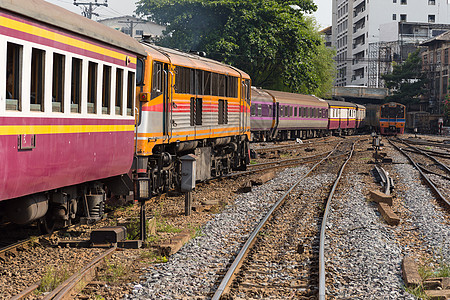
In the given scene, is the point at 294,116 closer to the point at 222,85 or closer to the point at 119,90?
the point at 222,85

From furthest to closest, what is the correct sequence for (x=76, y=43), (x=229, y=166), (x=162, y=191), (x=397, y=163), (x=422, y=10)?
(x=422, y=10)
(x=397, y=163)
(x=229, y=166)
(x=162, y=191)
(x=76, y=43)

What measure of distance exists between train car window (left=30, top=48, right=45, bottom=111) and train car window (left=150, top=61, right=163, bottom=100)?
449 centimetres

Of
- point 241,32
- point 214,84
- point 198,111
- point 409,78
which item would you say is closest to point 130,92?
point 198,111

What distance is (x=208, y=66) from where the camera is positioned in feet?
49.8

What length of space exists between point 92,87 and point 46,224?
2.07 metres

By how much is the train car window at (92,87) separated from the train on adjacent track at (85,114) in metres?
0.02

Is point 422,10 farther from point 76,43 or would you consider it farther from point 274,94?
point 76,43

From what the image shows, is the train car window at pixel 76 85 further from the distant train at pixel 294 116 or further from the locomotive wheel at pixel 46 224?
the distant train at pixel 294 116

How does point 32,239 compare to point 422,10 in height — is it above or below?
below

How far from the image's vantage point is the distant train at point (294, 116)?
115 ft

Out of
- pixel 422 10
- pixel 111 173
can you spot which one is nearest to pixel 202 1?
pixel 111 173

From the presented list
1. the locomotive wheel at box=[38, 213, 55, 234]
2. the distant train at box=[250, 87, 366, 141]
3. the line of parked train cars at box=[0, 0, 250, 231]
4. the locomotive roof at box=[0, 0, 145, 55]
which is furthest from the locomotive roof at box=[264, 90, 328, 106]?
the locomotive wheel at box=[38, 213, 55, 234]

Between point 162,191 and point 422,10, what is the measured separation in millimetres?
91417

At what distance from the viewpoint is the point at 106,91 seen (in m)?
8.99
